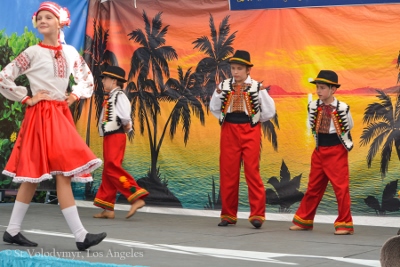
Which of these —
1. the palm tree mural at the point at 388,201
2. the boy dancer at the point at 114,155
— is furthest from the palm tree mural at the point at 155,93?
the palm tree mural at the point at 388,201

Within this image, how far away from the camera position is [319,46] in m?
8.12

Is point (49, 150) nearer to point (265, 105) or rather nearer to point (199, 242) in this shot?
point (199, 242)

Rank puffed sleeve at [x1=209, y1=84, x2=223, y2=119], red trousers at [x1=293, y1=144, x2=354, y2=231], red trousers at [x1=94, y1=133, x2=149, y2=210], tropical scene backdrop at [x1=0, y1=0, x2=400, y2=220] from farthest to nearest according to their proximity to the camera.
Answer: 1. red trousers at [x1=94, y1=133, x2=149, y2=210]
2. tropical scene backdrop at [x1=0, y1=0, x2=400, y2=220]
3. puffed sleeve at [x1=209, y1=84, x2=223, y2=119]
4. red trousers at [x1=293, y1=144, x2=354, y2=231]

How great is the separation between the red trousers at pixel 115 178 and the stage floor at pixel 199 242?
8.8 inches

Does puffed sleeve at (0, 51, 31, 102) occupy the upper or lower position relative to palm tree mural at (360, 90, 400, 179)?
upper

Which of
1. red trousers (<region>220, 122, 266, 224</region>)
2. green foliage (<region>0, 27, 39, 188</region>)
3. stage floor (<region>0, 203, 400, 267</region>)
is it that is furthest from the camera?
green foliage (<region>0, 27, 39, 188</region>)

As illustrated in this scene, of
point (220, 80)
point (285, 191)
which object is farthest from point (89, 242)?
point (220, 80)

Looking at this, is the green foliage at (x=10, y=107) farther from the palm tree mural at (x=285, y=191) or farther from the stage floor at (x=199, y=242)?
the palm tree mural at (x=285, y=191)

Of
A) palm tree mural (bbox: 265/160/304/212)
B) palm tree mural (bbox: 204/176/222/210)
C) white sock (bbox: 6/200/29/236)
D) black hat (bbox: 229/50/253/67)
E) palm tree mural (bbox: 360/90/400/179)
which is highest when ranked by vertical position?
black hat (bbox: 229/50/253/67)

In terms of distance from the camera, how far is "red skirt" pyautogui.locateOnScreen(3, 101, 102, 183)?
210 inches

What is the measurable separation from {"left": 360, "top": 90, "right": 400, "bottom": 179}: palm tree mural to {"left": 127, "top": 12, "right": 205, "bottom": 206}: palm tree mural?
2042 millimetres

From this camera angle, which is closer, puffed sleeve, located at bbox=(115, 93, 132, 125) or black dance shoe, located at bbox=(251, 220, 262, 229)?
black dance shoe, located at bbox=(251, 220, 262, 229)

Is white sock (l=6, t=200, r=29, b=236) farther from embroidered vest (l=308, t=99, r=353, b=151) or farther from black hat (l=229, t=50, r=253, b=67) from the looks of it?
embroidered vest (l=308, t=99, r=353, b=151)

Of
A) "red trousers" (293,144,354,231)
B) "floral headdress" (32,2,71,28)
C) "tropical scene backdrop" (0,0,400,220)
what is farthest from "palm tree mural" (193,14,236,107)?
"floral headdress" (32,2,71,28)
